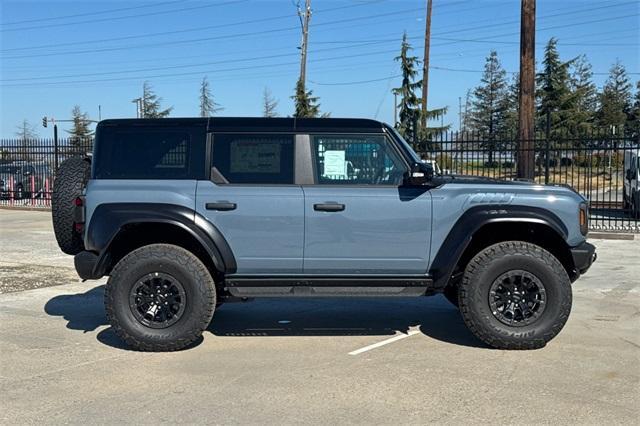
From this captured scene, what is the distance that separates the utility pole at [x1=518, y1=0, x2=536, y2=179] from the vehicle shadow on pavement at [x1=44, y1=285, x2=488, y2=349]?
367 inches

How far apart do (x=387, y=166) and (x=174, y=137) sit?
75.3 inches

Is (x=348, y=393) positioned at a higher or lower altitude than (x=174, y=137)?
lower

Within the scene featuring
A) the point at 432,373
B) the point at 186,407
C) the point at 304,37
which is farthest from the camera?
the point at 304,37

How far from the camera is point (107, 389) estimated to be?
480 centimetres

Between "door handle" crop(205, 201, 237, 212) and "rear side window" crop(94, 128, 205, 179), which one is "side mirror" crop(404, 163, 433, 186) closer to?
"door handle" crop(205, 201, 237, 212)

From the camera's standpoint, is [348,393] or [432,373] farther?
[432,373]

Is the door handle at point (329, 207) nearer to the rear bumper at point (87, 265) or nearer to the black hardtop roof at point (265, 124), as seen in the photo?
the black hardtop roof at point (265, 124)

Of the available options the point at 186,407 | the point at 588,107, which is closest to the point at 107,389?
the point at 186,407

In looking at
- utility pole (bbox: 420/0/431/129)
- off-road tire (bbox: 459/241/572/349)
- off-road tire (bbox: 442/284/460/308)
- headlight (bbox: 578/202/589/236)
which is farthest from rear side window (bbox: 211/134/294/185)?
utility pole (bbox: 420/0/431/129)

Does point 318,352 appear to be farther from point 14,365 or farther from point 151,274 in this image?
point 14,365

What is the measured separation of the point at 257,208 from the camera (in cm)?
570

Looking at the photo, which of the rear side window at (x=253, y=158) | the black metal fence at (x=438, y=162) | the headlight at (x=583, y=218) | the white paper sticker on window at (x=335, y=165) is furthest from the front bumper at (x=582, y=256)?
the black metal fence at (x=438, y=162)

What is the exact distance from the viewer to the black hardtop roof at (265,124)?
19.3ft

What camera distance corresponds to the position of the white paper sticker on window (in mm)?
5859
